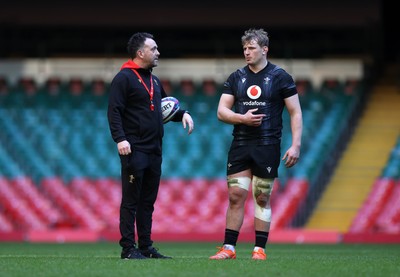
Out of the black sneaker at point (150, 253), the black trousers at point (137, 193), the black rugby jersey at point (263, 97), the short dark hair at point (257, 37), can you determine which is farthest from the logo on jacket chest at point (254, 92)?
the black sneaker at point (150, 253)

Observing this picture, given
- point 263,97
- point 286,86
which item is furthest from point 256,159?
point 286,86

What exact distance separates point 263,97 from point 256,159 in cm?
60

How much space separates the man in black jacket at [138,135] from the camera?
10.3 metres

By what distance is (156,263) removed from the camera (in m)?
9.48

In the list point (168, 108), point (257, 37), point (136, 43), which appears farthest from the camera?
point (168, 108)

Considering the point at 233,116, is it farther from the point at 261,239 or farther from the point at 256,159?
the point at 261,239

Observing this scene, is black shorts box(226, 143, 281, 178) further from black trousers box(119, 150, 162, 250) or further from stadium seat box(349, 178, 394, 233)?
stadium seat box(349, 178, 394, 233)

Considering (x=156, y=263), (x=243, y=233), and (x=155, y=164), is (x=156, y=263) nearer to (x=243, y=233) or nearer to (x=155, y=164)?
(x=155, y=164)

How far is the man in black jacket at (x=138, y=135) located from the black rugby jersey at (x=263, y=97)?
54 centimetres

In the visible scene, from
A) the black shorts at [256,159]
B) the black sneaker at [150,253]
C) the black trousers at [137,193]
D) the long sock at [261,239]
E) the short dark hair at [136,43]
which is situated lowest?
the black sneaker at [150,253]

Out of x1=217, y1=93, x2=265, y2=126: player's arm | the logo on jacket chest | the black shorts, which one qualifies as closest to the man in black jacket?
x1=217, y1=93, x2=265, y2=126: player's arm

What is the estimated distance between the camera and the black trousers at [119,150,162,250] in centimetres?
1028

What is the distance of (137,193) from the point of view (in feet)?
33.9

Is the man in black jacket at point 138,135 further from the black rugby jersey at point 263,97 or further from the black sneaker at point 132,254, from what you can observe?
the black rugby jersey at point 263,97
